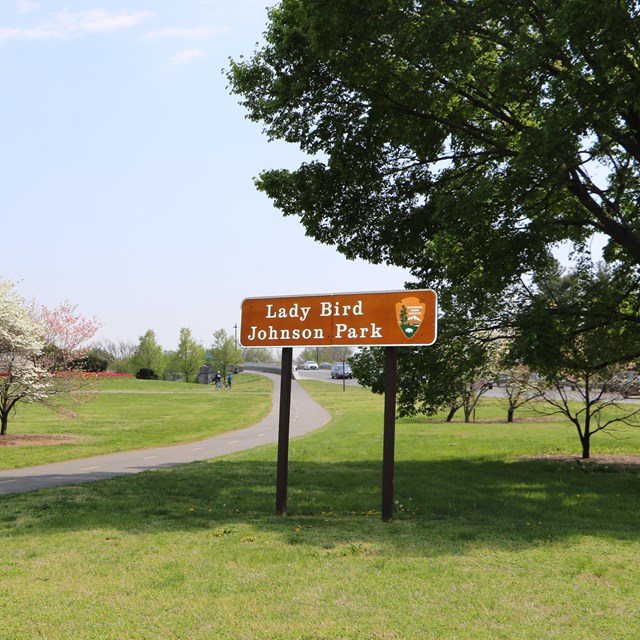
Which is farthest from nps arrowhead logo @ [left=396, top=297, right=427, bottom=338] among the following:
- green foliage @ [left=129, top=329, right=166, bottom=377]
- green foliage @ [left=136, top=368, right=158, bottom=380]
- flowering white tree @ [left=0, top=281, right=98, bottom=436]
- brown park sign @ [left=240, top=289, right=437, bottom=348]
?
green foliage @ [left=129, top=329, right=166, bottom=377]

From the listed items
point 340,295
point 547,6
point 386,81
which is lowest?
point 340,295

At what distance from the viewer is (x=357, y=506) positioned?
9.70 m

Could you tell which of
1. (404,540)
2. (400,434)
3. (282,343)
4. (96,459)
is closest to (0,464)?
(96,459)

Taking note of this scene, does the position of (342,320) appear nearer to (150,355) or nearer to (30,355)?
(30,355)

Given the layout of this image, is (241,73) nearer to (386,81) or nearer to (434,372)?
(386,81)

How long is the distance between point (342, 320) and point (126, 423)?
20781 millimetres

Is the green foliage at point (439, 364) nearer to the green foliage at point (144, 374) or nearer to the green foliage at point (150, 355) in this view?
the green foliage at point (144, 374)

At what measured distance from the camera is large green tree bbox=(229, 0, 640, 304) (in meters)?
9.81

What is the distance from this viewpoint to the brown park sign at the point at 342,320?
849cm

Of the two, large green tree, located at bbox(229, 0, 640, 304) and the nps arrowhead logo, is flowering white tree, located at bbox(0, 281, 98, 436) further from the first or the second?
the nps arrowhead logo

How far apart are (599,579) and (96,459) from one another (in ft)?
43.0

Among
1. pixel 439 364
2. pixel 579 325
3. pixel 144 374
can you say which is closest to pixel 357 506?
pixel 439 364

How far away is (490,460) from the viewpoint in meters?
16.7

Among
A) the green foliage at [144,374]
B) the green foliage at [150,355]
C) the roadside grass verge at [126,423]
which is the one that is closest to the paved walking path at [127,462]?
the roadside grass verge at [126,423]
